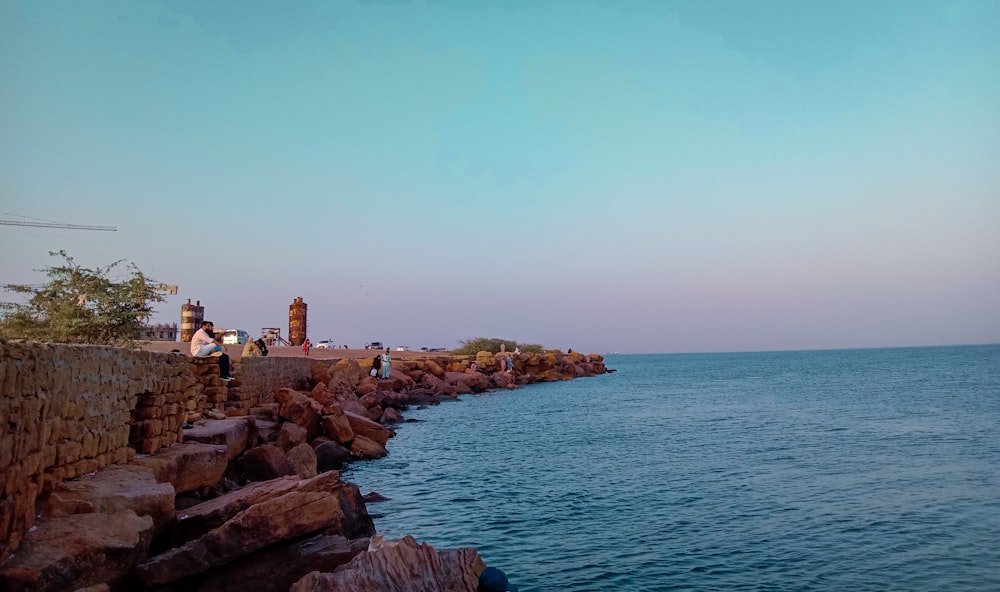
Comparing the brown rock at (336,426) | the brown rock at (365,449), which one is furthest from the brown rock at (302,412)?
the brown rock at (365,449)

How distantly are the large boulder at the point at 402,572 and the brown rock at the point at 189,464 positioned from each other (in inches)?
129

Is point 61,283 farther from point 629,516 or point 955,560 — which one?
point 955,560

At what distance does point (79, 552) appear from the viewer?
561 centimetres

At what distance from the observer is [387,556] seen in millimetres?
6473

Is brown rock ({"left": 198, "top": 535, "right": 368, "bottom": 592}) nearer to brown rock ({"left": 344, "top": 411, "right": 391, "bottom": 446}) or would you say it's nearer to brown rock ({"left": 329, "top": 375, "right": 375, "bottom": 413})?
brown rock ({"left": 344, "top": 411, "right": 391, "bottom": 446})

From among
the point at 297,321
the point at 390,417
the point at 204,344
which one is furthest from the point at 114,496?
the point at 297,321

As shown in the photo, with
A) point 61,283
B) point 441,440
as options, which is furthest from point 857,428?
point 61,283

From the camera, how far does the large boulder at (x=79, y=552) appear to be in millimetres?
5152

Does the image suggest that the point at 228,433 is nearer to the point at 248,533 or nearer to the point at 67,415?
A: the point at 67,415

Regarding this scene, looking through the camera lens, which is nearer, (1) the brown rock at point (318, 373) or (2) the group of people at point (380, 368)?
(1) the brown rock at point (318, 373)

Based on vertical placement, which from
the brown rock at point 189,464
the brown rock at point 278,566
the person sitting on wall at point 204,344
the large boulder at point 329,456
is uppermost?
the person sitting on wall at point 204,344

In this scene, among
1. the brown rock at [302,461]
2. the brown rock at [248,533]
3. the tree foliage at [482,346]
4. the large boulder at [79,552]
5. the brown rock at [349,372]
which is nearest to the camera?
the large boulder at [79,552]

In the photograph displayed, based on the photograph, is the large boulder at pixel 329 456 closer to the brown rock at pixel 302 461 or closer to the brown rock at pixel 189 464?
the brown rock at pixel 302 461

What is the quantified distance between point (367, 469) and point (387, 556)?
993 cm
